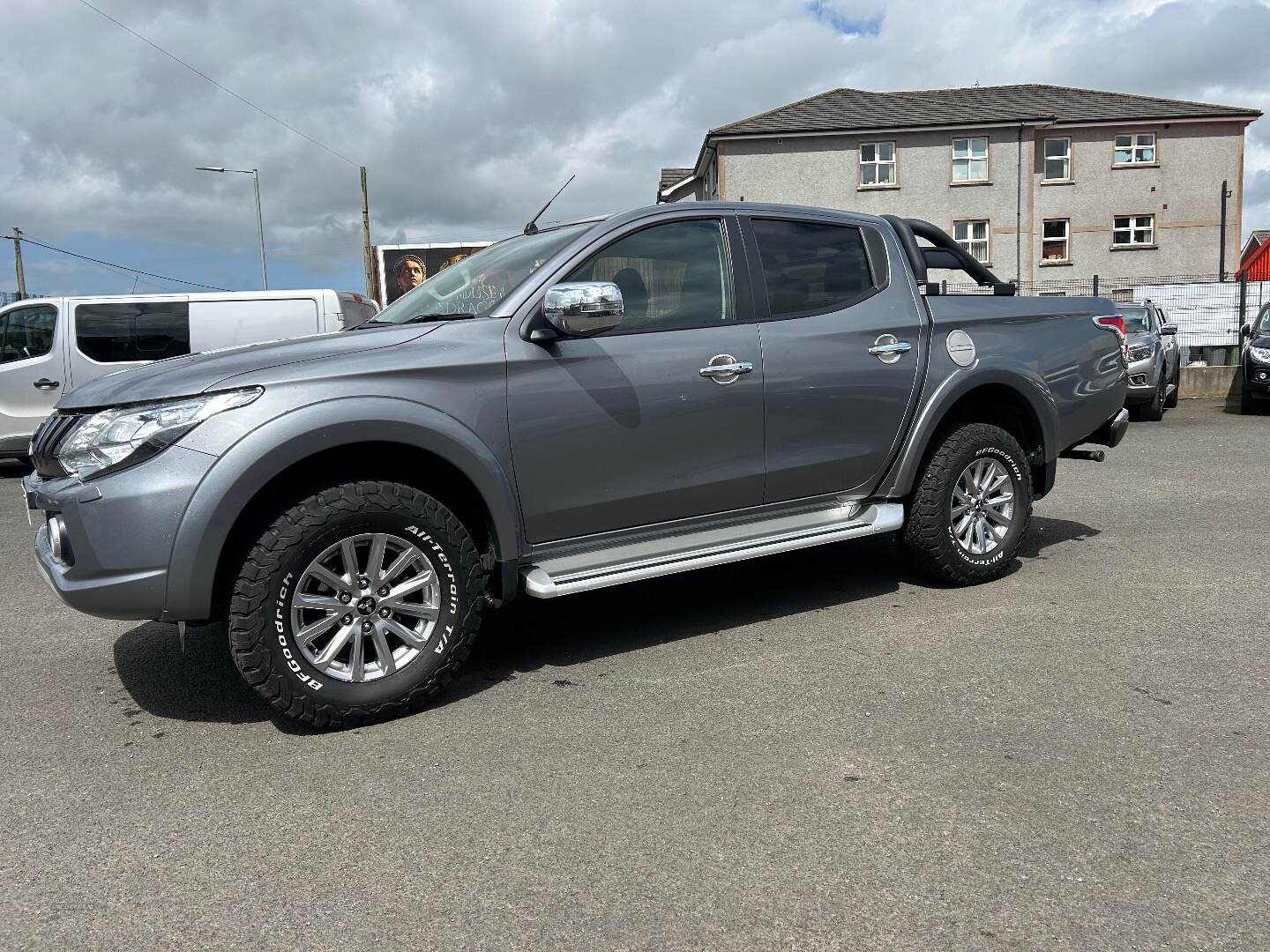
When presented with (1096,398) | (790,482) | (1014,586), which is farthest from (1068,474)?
(790,482)

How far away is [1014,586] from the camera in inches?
205

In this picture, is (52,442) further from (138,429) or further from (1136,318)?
(1136,318)

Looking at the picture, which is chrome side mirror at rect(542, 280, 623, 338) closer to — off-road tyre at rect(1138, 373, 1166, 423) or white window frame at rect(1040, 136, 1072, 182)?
off-road tyre at rect(1138, 373, 1166, 423)

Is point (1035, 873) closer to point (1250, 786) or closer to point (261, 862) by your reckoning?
point (1250, 786)

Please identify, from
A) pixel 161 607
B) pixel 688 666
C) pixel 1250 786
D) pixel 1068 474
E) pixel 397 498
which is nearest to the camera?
pixel 1250 786

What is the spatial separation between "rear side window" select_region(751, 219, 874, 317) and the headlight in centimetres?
230

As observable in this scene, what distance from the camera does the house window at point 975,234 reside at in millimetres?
34719

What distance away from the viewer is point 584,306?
368cm

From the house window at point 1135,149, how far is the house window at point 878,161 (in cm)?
775

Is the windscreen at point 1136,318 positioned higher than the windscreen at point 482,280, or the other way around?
the windscreen at point 482,280

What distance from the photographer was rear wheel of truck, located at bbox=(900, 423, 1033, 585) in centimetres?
497

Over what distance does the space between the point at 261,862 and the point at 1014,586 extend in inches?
152

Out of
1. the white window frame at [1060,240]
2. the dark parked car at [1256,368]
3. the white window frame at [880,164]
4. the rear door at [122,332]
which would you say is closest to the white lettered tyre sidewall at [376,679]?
the rear door at [122,332]

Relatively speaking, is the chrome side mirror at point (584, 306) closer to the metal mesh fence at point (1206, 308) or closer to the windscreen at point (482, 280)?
the windscreen at point (482, 280)
